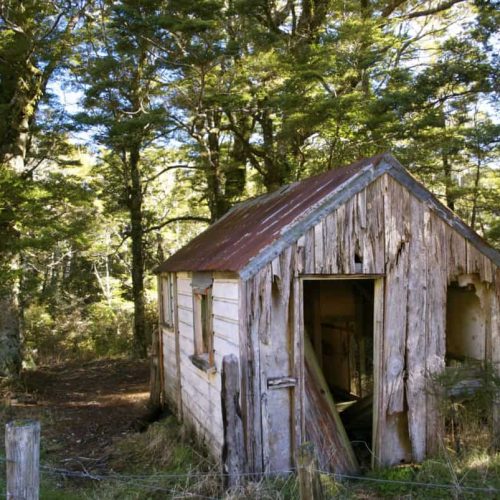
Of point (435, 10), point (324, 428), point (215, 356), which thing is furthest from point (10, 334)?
point (435, 10)

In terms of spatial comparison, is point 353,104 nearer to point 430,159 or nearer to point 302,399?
point 430,159

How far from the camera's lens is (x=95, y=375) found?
54.0 ft

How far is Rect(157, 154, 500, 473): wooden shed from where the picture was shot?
6.10 m

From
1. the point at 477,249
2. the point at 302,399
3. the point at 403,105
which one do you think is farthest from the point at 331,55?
the point at 302,399

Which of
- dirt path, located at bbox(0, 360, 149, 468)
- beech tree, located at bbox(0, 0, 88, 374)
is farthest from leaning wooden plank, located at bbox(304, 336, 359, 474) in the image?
beech tree, located at bbox(0, 0, 88, 374)

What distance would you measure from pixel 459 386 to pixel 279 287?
306cm

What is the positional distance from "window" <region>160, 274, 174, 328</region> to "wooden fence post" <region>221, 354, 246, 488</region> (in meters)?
5.13

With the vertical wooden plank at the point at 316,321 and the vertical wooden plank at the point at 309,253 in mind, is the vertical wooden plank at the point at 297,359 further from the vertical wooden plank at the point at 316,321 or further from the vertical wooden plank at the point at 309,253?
the vertical wooden plank at the point at 316,321

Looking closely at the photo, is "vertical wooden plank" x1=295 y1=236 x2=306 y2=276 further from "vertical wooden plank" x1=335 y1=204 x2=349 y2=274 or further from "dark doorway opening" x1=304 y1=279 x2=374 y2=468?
"dark doorway opening" x1=304 y1=279 x2=374 y2=468

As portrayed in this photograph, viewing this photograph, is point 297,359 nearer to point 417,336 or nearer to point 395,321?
point 395,321

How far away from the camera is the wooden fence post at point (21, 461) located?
3.45 m

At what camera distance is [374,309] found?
23.1ft

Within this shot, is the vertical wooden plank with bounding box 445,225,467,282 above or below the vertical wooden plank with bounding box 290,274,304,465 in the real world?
above

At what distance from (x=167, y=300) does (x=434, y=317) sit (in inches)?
254
